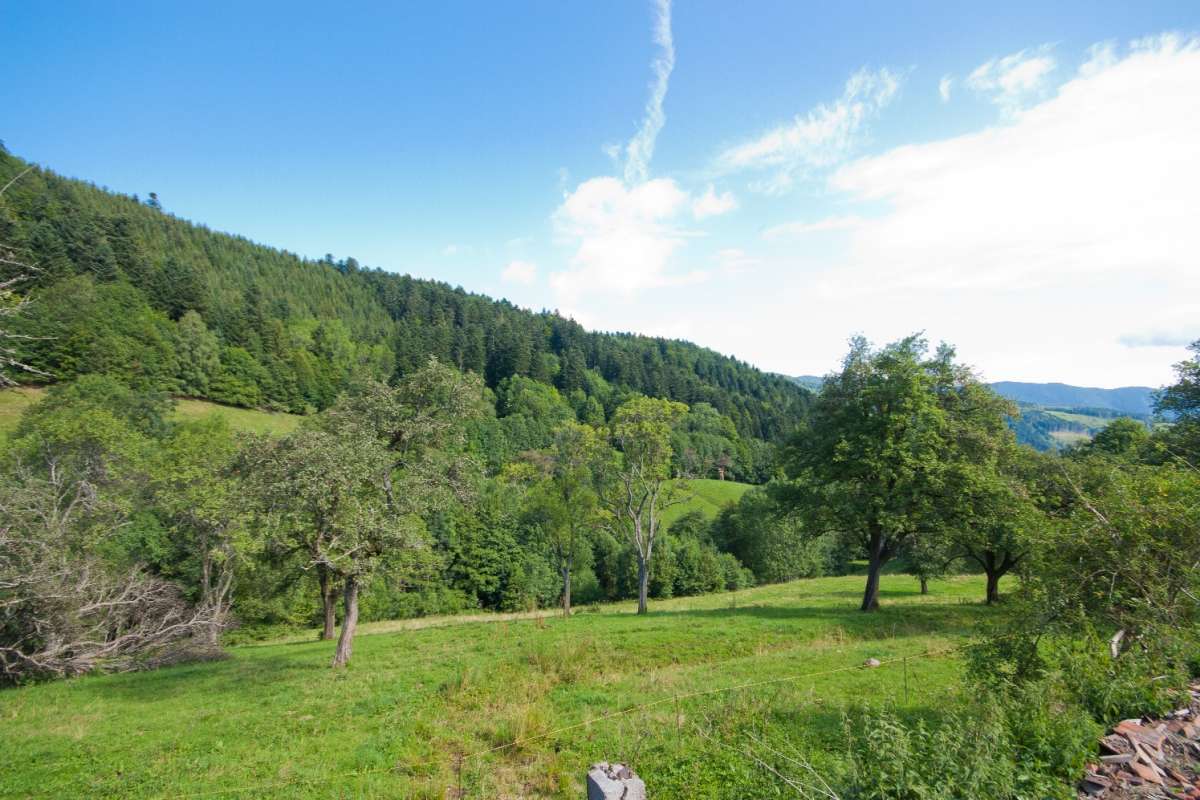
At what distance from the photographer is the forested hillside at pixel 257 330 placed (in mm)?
73125

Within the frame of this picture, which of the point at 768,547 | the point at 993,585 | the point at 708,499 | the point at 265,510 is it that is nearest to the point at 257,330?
the point at 708,499

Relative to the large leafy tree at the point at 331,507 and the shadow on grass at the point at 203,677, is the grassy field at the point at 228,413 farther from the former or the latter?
the large leafy tree at the point at 331,507

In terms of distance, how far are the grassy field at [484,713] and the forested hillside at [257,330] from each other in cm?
1082

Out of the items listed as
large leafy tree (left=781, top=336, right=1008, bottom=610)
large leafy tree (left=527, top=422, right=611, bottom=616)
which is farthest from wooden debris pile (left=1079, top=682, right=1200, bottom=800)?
large leafy tree (left=527, top=422, right=611, bottom=616)

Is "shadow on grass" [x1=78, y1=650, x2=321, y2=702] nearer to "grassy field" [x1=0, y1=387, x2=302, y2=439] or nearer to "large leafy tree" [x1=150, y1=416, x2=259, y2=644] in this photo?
"large leafy tree" [x1=150, y1=416, x2=259, y2=644]

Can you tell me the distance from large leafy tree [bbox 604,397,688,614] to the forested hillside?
1482 cm

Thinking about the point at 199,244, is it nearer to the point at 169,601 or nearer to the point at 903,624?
the point at 169,601

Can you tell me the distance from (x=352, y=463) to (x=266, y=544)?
13.8 ft

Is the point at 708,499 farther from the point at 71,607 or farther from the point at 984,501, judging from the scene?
the point at 71,607

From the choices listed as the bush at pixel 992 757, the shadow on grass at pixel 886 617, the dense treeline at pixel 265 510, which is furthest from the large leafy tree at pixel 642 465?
the bush at pixel 992 757

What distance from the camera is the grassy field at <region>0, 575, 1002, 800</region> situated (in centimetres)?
1053

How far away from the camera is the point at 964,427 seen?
25.0 meters

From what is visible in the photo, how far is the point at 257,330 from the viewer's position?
4163 inches

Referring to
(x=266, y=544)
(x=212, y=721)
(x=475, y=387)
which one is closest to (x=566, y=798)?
(x=212, y=721)
